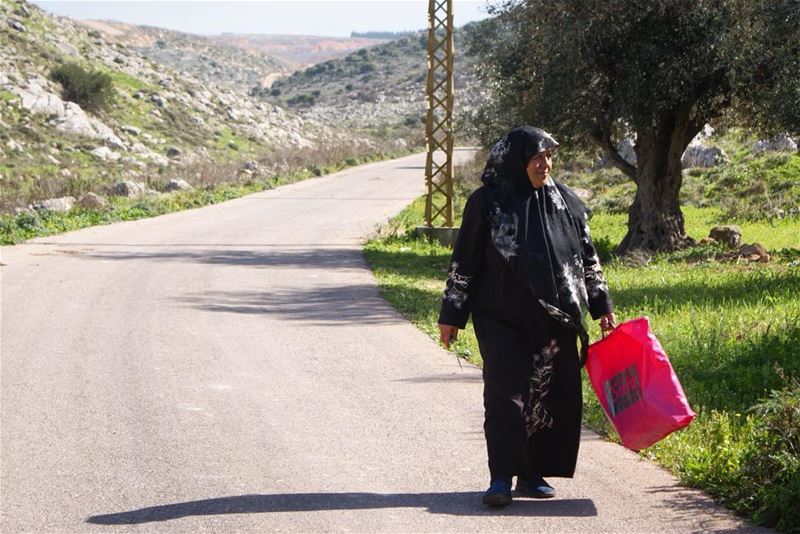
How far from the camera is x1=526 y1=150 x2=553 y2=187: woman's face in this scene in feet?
20.5

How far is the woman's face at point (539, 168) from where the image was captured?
625 cm

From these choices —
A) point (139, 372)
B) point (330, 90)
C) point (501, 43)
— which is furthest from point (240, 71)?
point (139, 372)

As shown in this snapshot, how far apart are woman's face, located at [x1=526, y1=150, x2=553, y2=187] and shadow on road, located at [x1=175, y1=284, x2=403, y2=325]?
6937mm

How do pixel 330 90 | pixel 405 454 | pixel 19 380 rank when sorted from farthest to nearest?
pixel 330 90 < pixel 19 380 < pixel 405 454

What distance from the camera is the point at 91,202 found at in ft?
90.9

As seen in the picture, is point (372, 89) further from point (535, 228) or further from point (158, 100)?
point (535, 228)

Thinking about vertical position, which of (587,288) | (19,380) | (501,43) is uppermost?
(501,43)

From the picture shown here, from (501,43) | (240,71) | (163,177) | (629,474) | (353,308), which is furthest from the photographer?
(240,71)

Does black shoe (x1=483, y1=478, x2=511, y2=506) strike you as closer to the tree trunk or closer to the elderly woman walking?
the elderly woman walking

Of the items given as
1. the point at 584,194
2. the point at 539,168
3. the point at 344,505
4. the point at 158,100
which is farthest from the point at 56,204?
the point at 158,100

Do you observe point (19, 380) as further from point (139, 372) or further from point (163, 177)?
point (163, 177)

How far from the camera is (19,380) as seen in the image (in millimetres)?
9711

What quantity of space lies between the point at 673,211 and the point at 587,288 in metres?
13.9

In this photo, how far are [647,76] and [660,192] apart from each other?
2.57m
